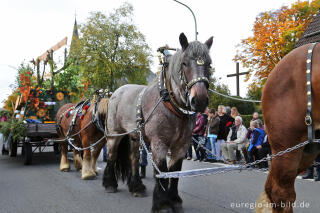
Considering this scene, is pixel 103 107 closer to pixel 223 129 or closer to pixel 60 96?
pixel 60 96

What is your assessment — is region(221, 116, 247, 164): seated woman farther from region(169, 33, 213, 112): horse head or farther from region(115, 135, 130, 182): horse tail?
region(169, 33, 213, 112): horse head

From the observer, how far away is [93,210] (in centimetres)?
396

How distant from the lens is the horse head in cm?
285

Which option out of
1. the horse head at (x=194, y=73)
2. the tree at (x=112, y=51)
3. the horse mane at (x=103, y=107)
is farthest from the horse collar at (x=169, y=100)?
the tree at (x=112, y=51)

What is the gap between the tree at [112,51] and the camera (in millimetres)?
27447

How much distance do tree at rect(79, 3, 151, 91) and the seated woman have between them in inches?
787

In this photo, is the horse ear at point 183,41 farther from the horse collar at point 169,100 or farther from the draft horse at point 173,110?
the horse collar at point 169,100

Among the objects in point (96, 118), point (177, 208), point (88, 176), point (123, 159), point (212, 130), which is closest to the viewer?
point (177, 208)

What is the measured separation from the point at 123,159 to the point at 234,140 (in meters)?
4.53

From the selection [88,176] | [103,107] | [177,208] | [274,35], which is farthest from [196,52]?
[274,35]

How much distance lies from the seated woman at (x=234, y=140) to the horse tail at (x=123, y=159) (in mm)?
3865

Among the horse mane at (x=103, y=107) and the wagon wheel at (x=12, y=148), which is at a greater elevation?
the horse mane at (x=103, y=107)

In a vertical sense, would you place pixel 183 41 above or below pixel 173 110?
above

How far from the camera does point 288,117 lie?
2.09m
